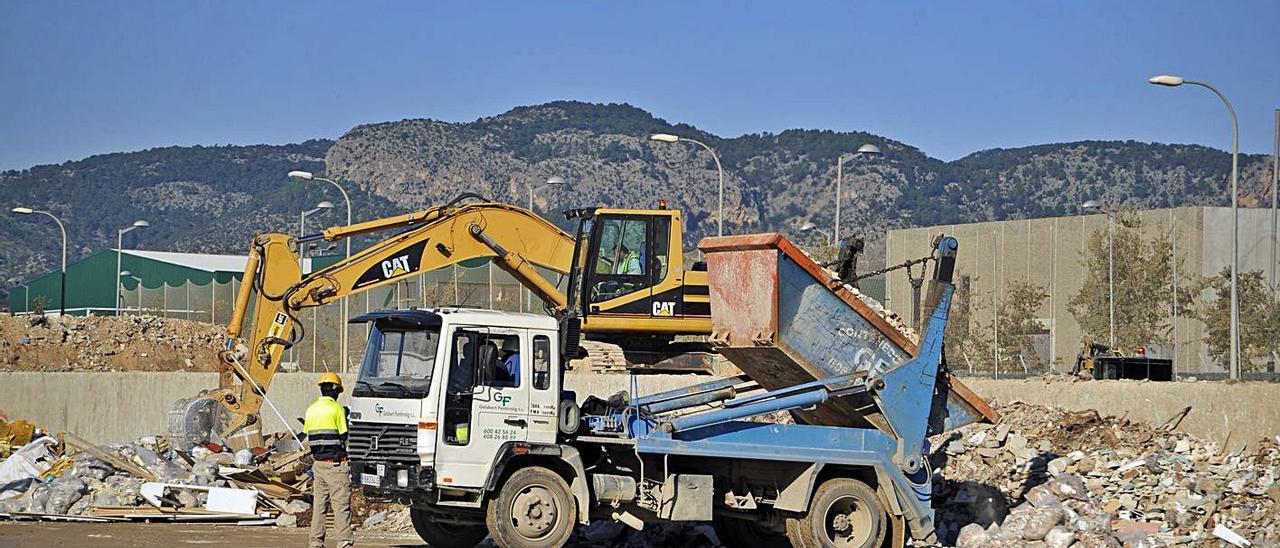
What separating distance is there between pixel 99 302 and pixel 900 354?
61943 millimetres

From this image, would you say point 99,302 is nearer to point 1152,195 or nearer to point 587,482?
point 587,482

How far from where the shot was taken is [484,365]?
1502cm

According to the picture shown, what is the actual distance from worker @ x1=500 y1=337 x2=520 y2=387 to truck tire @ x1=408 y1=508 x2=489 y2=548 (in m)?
2.02

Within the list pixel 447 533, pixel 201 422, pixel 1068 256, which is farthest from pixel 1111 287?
pixel 447 533

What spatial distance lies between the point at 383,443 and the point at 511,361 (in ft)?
4.94

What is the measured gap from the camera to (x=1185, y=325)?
40344mm

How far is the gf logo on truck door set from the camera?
20484 mm

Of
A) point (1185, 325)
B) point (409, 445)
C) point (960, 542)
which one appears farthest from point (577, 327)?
point (1185, 325)

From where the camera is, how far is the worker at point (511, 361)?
15.2m

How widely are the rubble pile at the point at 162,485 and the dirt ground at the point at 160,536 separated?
0.45 meters

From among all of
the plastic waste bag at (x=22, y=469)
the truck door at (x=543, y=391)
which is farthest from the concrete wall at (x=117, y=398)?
the truck door at (x=543, y=391)

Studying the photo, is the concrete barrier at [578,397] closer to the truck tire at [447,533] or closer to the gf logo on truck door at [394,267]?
the gf logo on truck door at [394,267]

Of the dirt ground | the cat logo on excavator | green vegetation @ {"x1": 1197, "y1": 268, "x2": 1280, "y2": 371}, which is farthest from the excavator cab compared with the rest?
green vegetation @ {"x1": 1197, "y1": 268, "x2": 1280, "y2": 371}

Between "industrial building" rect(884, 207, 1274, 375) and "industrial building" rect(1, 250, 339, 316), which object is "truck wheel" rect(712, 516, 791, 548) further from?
"industrial building" rect(1, 250, 339, 316)
